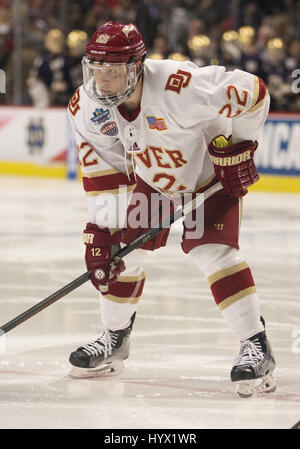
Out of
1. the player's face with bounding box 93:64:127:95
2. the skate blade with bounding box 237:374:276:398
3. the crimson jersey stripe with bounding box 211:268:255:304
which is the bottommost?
the skate blade with bounding box 237:374:276:398

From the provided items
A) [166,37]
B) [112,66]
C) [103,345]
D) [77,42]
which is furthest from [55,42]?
[112,66]

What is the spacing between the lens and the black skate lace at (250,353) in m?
3.01

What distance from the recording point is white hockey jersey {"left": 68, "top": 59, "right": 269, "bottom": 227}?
2.96 metres

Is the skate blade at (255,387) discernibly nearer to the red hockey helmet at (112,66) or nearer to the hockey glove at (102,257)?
the hockey glove at (102,257)

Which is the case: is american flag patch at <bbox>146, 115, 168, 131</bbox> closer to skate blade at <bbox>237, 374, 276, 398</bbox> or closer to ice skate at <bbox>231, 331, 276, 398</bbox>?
ice skate at <bbox>231, 331, 276, 398</bbox>

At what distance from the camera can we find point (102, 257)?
10.2 ft

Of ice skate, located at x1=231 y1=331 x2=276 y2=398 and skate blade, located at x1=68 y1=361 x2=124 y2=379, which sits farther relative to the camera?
skate blade, located at x1=68 y1=361 x2=124 y2=379

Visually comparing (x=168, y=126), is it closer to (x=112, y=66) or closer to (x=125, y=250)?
(x=112, y=66)

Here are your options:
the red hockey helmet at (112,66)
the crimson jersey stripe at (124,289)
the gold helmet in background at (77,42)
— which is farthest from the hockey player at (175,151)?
the gold helmet in background at (77,42)

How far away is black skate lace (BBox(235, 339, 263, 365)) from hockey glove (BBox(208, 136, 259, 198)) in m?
0.46

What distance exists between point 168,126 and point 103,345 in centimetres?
82

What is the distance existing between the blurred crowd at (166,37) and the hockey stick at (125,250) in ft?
21.9

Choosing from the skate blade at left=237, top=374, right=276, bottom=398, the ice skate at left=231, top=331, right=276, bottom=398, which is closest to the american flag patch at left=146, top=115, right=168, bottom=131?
the ice skate at left=231, top=331, right=276, bottom=398

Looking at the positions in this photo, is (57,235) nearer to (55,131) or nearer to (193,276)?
(193,276)
